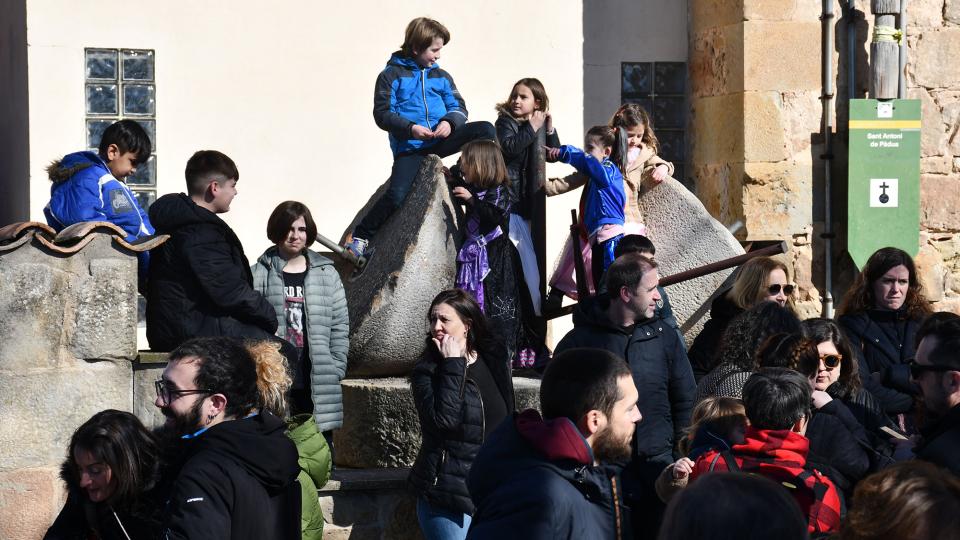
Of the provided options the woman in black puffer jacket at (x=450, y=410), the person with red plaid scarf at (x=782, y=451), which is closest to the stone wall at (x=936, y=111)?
the woman in black puffer jacket at (x=450, y=410)

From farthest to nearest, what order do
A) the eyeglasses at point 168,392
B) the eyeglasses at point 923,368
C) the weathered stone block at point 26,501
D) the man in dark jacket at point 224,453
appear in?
the weathered stone block at point 26,501
the eyeglasses at point 923,368
the eyeglasses at point 168,392
the man in dark jacket at point 224,453

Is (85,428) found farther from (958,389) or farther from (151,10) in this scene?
(151,10)

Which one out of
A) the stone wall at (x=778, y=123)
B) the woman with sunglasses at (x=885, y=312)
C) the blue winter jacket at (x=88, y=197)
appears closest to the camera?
the woman with sunglasses at (x=885, y=312)

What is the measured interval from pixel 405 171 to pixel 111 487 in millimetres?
3549

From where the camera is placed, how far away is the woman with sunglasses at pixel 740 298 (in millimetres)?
6000

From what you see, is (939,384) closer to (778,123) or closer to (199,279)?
(199,279)

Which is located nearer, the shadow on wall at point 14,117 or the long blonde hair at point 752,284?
the long blonde hair at point 752,284

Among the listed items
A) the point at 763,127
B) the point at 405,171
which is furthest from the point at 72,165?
the point at 763,127

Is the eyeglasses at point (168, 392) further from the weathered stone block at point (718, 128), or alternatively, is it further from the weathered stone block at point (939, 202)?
the weathered stone block at point (939, 202)

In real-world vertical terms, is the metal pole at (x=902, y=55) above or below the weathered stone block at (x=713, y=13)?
below

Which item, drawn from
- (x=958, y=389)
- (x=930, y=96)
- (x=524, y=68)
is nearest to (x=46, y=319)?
(x=958, y=389)

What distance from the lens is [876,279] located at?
6.00 meters

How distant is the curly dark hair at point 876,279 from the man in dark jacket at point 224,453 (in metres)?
3.06

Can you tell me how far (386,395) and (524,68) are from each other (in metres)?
4.24
